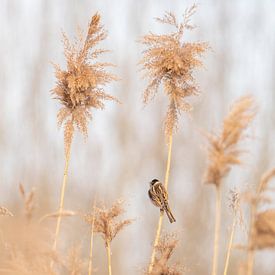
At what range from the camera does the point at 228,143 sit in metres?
2.74

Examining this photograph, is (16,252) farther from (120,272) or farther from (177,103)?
(120,272)

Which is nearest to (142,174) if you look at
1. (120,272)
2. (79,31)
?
(120,272)

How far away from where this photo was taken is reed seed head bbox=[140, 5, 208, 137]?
12.9 ft

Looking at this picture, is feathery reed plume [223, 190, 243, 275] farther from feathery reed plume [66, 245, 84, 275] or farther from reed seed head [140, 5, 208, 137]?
feathery reed plume [66, 245, 84, 275]

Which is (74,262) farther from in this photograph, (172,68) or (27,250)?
(172,68)

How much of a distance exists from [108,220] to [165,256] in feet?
1.09

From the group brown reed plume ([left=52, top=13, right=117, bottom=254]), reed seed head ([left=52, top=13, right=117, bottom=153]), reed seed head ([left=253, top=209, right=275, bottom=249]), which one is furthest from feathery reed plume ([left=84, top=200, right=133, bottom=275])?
reed seed head ([left=253, top=209, right=275, bottom=249])

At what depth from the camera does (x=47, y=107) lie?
14.6 metres

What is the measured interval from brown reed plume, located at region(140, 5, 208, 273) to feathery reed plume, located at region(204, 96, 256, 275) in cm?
113

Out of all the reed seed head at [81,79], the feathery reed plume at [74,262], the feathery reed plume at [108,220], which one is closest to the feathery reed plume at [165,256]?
the feathery reed plume at [108,220]

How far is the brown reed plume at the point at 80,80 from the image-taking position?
3908mm

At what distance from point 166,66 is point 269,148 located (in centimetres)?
1103

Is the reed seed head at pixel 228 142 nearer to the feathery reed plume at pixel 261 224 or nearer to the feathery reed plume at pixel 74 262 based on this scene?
the feathery reed plume at pixel 261 224

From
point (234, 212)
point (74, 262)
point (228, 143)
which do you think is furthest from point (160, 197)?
point (228, 143)
